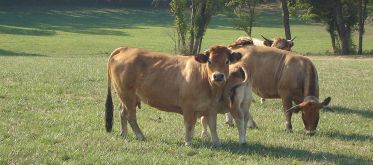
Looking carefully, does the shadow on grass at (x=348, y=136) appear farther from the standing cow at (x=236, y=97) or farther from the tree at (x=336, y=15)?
the tree at (x=336, y=15)

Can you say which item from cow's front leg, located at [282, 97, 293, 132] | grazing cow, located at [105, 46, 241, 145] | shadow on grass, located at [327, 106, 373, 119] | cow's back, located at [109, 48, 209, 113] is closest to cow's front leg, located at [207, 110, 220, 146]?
grazing cow, located at [105, 46, 241, 145]

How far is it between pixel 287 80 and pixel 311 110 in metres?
1.47

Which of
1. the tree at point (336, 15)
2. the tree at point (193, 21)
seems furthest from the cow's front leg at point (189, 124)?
the tree at point (336, 15)

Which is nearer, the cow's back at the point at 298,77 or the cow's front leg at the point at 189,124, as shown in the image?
the cow's front leg at the point at 189,124

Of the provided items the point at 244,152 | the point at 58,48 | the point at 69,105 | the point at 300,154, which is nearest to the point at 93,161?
the point at 244,152

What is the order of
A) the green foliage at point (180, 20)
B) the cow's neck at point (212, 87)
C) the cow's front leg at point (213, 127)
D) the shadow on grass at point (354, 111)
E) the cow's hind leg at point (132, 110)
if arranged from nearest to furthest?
the cow's neck at point (212, 87) < the cow's front leg at point (213, 127) < the cow's hind leg at point (132, 110) < the shadow on grass at point (354, 111) < the green foliage at point (180, 20)

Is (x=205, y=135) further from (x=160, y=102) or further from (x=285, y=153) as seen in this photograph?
(x=285, y=153)

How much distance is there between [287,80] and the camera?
12.8 metres

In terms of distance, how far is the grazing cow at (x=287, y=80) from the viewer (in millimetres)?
11586

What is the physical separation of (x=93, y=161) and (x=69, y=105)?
5886mm

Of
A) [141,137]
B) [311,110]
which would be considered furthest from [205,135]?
[311,110]

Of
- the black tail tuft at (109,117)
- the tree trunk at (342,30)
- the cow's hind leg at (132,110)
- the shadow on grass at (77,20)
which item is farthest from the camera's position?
the shadow on grass at (77,20)

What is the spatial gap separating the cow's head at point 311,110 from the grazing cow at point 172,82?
87.0 inches

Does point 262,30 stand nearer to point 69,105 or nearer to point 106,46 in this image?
point 106,46
